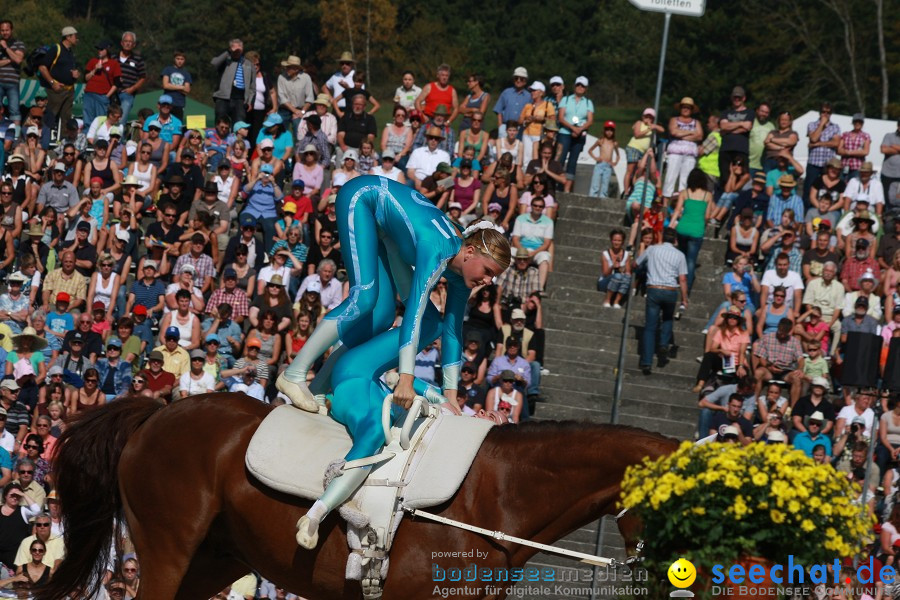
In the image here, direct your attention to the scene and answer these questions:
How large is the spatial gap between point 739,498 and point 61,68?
18.2 m

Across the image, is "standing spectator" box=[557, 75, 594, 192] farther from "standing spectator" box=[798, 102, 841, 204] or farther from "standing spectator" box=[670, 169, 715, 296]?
"standing spectator" box=[798, 102, 841, 204]

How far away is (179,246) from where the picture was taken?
1764 centimetres

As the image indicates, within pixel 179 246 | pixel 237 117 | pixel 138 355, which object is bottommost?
pixel 138 355

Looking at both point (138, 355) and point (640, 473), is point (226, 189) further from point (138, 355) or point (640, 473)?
point (640, 473)

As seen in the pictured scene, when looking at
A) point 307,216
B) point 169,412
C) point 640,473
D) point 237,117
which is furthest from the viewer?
point 237,117

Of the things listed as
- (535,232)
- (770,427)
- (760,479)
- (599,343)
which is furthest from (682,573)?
(535,232)

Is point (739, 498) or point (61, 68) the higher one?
point (61, 68)

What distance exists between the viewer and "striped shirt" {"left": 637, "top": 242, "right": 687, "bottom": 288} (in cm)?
1664

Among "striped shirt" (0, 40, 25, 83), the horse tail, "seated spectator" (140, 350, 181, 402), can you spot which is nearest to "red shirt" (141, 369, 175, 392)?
"seated spectator" (140, 350, 181, 402)

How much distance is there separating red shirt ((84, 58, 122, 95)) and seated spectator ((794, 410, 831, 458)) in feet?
40.2

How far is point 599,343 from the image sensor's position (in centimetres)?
1717

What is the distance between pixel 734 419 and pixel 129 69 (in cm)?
1166

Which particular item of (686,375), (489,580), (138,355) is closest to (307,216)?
(138,355)

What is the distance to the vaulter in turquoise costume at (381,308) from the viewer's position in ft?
23.7
